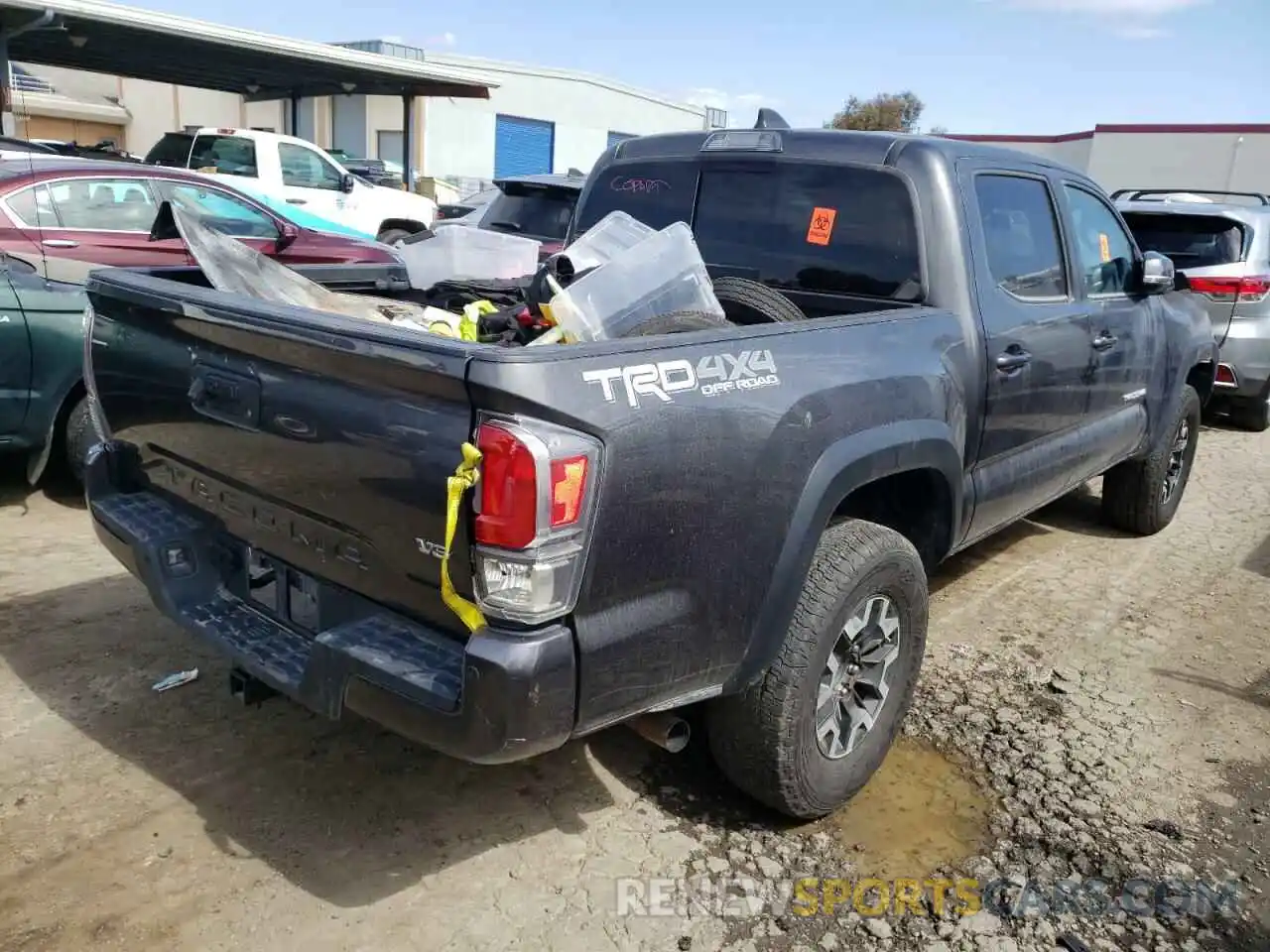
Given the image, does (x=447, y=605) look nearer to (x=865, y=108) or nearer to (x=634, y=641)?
(x=634, y=641)

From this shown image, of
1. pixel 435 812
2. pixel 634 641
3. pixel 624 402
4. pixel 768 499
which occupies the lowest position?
pixel 435 812

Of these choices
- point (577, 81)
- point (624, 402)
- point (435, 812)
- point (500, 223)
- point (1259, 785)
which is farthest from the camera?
point (577, 81)

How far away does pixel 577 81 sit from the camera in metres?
35.2

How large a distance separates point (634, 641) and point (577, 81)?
35797mm

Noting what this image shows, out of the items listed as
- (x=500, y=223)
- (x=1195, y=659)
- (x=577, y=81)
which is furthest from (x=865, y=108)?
(x=1195, y=659)

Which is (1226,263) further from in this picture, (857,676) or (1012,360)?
(857,676)

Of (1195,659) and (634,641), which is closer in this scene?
(634,641)

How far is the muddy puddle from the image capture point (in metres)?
2.91

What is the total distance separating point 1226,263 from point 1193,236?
34 cm

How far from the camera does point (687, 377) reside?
7.51ft

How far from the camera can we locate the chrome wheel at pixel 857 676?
295 cm

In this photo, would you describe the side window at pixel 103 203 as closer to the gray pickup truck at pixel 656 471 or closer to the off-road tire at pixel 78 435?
the off-road tire at pixel 78 435

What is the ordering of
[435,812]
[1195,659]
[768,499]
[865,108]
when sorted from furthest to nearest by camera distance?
[865,108] → [1195,659] → [435,812] → [768,499]

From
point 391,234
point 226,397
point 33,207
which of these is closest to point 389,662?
point 226,397
